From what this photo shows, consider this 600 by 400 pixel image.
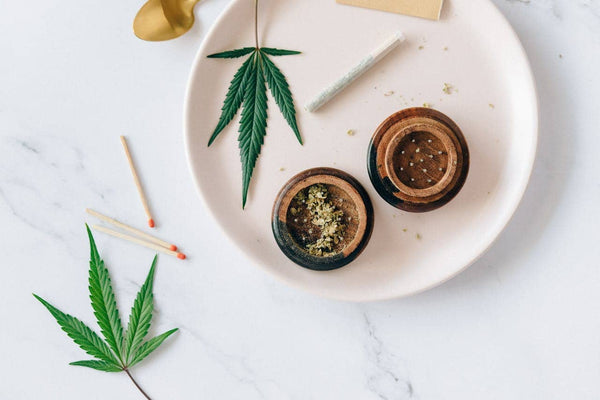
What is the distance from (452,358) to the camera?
1.05 meters

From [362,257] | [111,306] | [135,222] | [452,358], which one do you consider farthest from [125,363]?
[452,358]

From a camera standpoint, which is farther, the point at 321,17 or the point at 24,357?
the point at 24,357

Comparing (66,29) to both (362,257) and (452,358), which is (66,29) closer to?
(362,257)

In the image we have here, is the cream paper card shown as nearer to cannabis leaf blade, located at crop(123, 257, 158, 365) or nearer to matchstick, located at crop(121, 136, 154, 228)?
matchstick, located at crop(121, 136, 154, 228)

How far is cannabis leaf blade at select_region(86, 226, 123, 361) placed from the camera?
107 cm

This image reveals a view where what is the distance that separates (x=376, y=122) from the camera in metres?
0.97

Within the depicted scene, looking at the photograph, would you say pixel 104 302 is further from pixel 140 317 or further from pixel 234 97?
pixel 234 97

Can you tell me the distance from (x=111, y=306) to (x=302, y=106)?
0.54 metres

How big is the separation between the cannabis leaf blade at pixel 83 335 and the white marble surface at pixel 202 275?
0.06 ft

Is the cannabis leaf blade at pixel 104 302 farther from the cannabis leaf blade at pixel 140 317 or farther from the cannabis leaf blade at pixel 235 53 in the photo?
the cannabis leaf blade at pixel 235 53

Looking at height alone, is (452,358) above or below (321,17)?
below

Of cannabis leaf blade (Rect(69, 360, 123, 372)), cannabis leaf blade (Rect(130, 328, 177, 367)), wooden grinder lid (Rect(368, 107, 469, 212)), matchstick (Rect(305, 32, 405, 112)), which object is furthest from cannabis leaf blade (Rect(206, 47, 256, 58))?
cannabis leaf blade (Rect(69, 360, 123, 372))

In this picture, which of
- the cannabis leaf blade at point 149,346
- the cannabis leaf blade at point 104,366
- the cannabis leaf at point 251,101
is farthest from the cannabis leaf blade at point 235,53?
the cannabis leaf blade at point 104,366

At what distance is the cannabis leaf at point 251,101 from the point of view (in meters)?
A: 0.97
